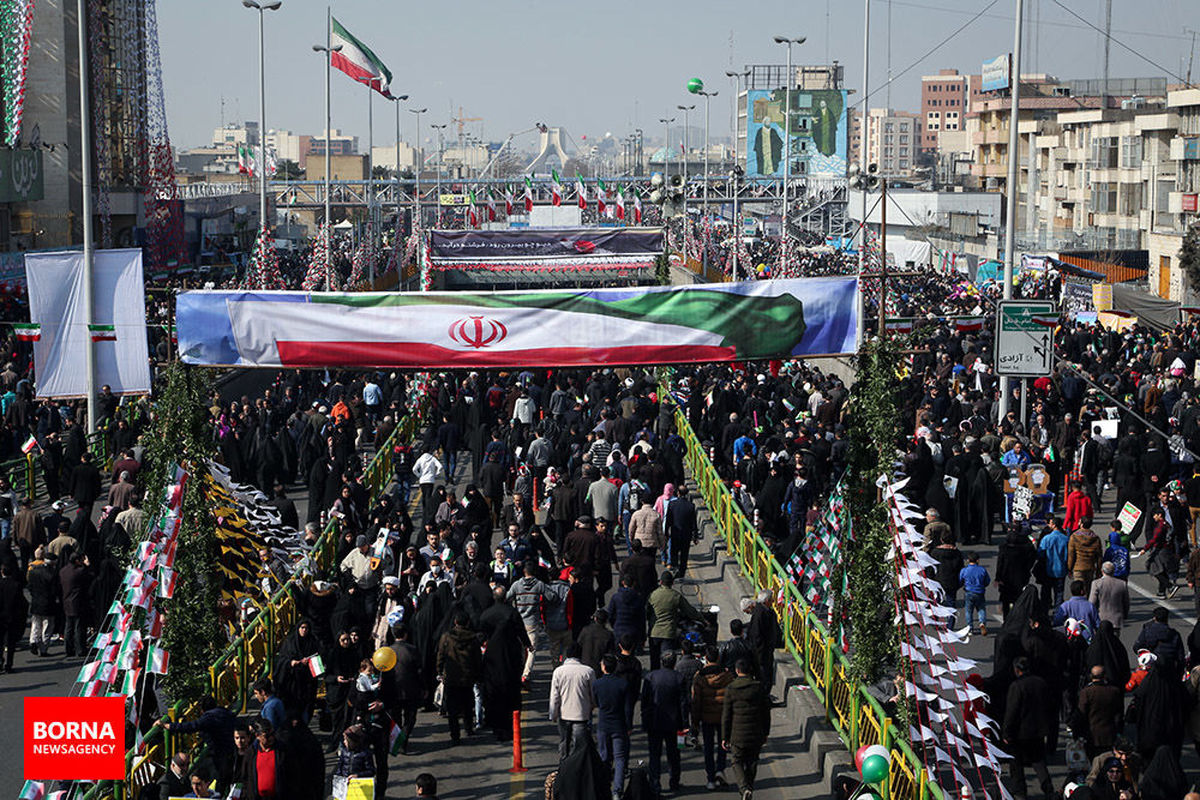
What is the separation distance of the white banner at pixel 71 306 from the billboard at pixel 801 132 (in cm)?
13744

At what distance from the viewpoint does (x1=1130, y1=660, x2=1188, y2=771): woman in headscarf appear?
10.8 meters

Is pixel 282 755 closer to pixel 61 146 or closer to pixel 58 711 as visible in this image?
→ pixel 58 711

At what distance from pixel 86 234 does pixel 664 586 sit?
1392 cm

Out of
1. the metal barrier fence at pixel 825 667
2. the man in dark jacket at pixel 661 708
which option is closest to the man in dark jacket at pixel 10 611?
the man in dark jacket at pixel 661 708

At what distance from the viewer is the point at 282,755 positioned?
9586 millimetres

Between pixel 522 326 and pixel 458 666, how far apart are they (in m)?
2.83

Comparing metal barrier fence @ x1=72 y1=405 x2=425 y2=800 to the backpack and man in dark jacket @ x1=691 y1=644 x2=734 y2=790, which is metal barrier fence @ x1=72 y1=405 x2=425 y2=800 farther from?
man in dark jacket @ x1=691 y1=644 x2=734 y2=790

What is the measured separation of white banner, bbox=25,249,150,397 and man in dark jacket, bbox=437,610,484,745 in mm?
4924

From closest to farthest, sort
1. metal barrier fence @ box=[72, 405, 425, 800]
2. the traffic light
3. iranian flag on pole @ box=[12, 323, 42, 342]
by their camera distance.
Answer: metal barrier fence @ box=[72, 405, 425, 800] < iranian flag on pole @ box=[12, 323, 42, 342] < the traffic light

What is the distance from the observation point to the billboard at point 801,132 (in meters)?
154

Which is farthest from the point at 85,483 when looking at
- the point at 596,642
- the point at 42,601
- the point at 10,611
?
the point at 596,642

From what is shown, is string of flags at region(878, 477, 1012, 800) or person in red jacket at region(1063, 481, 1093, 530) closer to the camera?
string of flags at region(878, 477, 1012, 800)

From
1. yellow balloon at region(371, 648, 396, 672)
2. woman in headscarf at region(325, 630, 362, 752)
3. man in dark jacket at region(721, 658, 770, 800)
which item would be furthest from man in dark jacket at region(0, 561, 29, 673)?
man in dark jacket at region(721, 658, 770, 800)

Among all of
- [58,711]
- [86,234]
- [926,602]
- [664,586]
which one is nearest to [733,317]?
[664,586]
